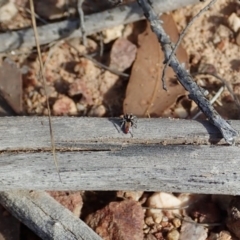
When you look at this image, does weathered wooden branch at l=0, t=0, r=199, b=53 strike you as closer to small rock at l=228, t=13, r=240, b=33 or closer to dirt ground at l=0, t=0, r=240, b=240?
dirt ground at l=0, t=0, r=240, b=240

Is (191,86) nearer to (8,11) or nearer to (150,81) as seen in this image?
(150,81)

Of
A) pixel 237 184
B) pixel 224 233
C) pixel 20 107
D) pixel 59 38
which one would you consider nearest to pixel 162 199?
pixel 224 233

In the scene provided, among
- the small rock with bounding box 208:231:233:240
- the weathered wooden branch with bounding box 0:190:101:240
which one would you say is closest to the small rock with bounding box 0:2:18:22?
the weathered wooden branch with bounding box 0:190:101:240

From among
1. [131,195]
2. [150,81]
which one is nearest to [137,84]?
[150,81]

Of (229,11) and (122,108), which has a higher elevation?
(229,11)

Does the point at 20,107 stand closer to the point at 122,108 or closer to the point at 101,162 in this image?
the point at 122,108
